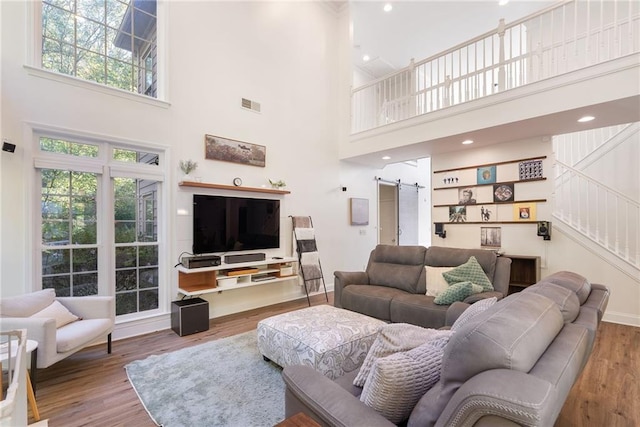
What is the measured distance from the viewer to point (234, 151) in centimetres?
441

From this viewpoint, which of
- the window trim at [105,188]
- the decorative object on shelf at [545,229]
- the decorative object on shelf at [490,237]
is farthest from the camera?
the decorative object on shelf at [490,237]

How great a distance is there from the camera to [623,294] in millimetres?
3826

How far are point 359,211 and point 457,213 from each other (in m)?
1.87

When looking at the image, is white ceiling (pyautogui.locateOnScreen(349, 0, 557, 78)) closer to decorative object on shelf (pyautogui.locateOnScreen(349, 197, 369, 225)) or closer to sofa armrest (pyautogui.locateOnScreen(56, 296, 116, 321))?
decorative object on shelf (pyautogui.locateOnScreen(349, 197, 369, 225))

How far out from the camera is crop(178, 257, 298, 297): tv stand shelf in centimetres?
377

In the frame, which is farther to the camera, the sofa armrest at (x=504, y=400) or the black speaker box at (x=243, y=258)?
the black speaker box at (x=243, y=258)

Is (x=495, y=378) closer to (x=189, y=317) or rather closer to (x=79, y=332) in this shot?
(x=79, y=332)

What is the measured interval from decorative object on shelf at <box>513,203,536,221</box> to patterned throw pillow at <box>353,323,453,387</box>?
410cm

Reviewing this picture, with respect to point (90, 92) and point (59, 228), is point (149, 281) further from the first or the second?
point (90, 92)

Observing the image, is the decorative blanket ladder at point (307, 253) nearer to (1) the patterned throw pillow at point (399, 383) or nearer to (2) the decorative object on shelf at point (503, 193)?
(2) the decorative object on shelf at point (503, 193)

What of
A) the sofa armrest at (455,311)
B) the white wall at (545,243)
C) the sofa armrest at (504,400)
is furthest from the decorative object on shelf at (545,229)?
the sofa armrest at (504,400)

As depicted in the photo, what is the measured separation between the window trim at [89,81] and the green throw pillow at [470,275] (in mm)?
3969

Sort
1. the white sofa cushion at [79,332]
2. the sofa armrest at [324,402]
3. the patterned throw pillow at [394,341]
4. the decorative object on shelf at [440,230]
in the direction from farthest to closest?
the decorative object on shelf at [440,230] → the white sofa cushion at [79,332] → the patterned throw pillow at [394,341] → the sofa armrest at [324,402]

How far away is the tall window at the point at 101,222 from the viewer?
3.12 metres
